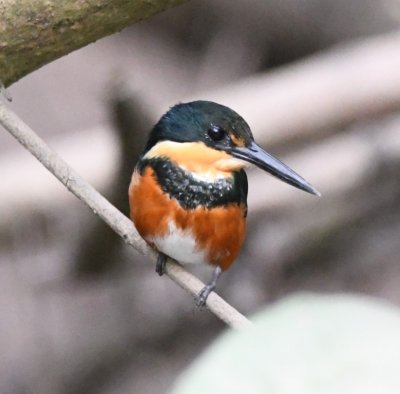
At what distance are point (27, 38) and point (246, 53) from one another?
2744 mm

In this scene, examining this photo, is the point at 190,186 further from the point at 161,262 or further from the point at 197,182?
the point at 161,262

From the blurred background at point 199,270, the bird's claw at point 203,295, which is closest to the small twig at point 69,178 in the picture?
the bird's claw at point 203,295

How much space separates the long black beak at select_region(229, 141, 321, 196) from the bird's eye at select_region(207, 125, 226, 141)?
0.03 meters

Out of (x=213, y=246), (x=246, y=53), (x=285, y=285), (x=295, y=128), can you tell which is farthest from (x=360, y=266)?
(x=213, y=246)

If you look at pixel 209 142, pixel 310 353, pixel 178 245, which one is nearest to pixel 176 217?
pixel 178 245

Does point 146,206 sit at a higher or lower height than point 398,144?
higher

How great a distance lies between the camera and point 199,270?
2.95 metres

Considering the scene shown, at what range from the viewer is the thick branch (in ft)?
5.01

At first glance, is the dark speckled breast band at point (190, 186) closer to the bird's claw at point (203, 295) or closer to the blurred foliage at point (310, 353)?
the bird's claw at point (203, 295)

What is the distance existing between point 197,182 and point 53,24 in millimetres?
381

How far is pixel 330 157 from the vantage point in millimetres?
3197

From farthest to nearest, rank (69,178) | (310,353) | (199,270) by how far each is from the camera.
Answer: (199,270), (69,178), (310,353)

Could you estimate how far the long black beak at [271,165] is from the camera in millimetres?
1570

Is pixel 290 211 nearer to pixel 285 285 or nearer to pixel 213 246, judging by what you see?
pixel 285 285
